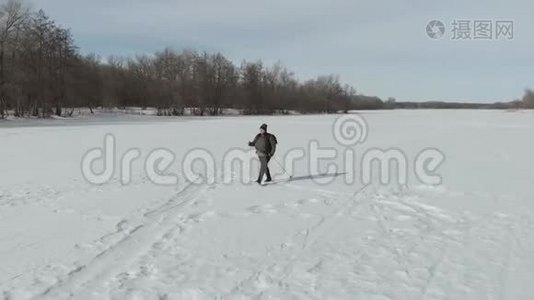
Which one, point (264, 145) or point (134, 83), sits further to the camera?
point (134, 83)

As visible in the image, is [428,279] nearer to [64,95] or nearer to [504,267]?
[504,267]

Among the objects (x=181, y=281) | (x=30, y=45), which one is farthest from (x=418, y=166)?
(x=30, y=45)

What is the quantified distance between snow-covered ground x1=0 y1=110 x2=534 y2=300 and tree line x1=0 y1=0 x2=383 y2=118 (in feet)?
166

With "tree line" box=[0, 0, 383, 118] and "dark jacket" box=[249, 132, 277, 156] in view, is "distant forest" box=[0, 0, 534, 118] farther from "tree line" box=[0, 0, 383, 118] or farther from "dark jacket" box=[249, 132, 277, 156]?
"dark jacket" box=[249, 132, 277, 156]

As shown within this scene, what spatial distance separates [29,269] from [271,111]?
341 ft

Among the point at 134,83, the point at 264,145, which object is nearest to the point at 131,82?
the point at 134,83

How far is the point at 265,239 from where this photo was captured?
715cm

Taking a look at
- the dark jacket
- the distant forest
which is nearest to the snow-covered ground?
the dark jacket

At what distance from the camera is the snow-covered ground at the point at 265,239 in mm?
5254

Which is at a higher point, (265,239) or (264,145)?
(264,145)

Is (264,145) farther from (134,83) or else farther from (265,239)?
(134,83)

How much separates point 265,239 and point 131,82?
8877 cm

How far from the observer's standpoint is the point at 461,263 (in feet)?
19.8

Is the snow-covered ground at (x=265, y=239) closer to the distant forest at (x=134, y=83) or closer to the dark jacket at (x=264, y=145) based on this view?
the dark jacket at (x=264, y=145)
